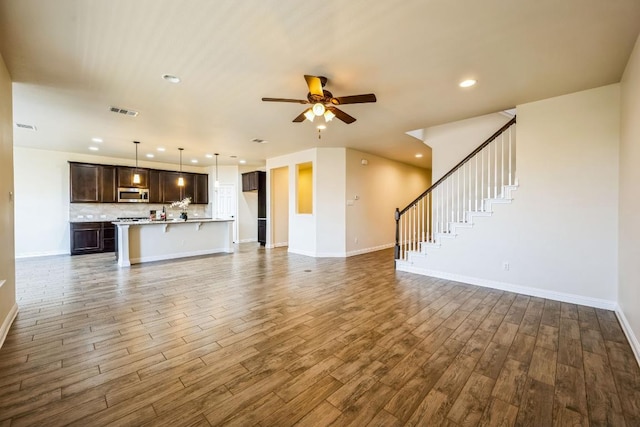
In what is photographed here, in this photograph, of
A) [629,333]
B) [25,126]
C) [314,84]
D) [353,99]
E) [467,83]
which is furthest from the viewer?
[25,126]

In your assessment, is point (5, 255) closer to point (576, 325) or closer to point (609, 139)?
point (576, 325)

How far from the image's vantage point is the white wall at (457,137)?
482 centimetres

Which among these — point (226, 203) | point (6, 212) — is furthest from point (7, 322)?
point (226, 203)

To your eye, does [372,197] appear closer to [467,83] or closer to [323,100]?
[467,83]

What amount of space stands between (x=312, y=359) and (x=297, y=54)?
2.85 meters

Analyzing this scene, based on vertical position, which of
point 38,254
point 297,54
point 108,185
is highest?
point 297,54

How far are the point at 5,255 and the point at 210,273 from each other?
274 cm

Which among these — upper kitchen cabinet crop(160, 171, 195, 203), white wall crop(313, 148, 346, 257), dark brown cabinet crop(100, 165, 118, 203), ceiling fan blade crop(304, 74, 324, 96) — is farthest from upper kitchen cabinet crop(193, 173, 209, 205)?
ceiling fan blade crop(304, 74, 324, 96)

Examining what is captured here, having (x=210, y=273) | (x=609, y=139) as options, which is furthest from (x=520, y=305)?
(x=210, y=273)

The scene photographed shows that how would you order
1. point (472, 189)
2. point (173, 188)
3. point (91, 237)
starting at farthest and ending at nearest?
point (173, 188)
point (91, 237)
point (472, 189)

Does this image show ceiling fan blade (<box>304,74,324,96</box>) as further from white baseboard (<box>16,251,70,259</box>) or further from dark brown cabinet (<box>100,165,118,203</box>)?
white baseboard (<box>16,251,70,259</box>)

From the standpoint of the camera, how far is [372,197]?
7.68 meters

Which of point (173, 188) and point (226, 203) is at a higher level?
point (173, 188)

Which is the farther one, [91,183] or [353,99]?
[91,183]
